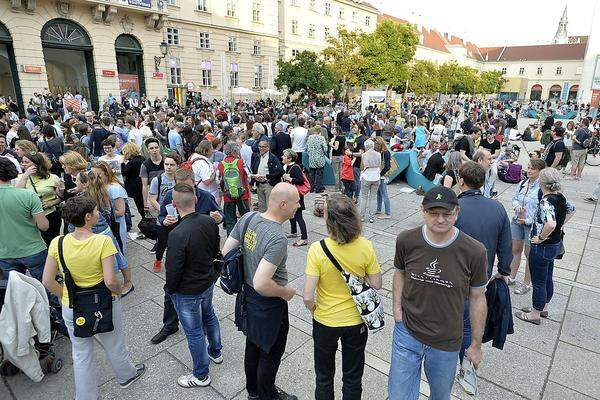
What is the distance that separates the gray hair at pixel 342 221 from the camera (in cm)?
244

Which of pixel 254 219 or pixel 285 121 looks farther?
pixel 285 121

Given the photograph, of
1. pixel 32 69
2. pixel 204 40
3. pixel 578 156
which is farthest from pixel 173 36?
pixel 578 156

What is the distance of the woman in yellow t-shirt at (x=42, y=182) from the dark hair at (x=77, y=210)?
6.95ft

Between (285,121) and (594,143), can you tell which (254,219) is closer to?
(285,121)

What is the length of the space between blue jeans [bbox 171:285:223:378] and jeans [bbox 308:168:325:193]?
6733mm

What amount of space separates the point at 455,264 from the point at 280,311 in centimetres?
130

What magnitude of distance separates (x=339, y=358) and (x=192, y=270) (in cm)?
182

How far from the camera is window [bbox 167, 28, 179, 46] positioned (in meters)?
29.5

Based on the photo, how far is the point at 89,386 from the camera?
3.02 meters

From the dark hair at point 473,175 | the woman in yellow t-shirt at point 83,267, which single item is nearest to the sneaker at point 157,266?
the woman in yellow t-shirt at point 83,267

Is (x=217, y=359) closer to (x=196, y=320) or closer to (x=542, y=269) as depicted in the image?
(x=196, y=320)

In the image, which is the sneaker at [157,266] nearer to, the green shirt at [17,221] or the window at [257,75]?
the green shirt at [17,221]

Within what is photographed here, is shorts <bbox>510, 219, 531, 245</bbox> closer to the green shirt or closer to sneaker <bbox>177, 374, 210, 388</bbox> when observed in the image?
sneaker <bbox>177, 374, 210, 388</bbox>

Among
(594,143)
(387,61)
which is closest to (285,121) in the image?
(594,143)
